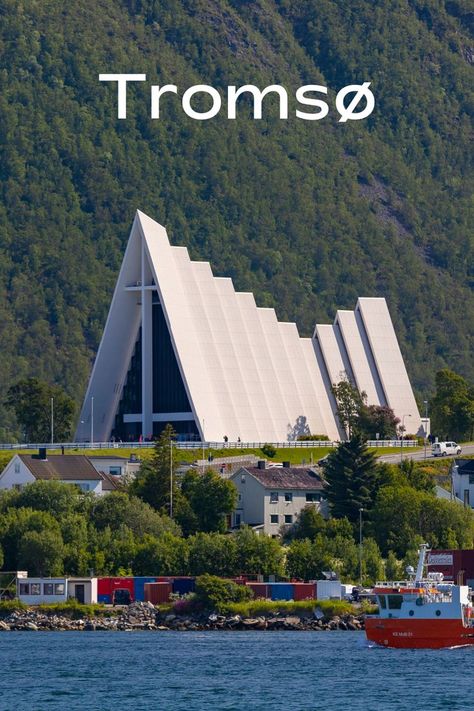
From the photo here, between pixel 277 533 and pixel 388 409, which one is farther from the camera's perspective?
pixel 388 409

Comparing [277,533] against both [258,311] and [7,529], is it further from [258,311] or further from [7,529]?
[258,311]

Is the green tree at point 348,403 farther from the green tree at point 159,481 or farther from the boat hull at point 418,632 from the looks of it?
the boat hull at point 418,632

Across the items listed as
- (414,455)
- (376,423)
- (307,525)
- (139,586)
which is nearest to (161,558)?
(139,586)

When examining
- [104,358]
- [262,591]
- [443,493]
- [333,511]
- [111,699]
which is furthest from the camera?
[104,358]

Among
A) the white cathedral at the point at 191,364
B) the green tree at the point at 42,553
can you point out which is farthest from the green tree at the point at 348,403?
the green tree at the point at 42,553

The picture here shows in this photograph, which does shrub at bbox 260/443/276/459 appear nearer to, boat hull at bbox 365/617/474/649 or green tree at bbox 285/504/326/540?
green tree at bbox 285/504/326/540

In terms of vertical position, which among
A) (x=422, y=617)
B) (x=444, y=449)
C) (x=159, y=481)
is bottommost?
(x=422, y=617)

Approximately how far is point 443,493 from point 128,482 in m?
14.4

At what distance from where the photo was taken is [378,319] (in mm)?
128375

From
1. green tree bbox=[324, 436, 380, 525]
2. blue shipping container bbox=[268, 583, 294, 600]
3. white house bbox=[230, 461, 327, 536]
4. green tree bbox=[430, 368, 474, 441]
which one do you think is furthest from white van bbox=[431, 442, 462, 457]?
blue shipping container bbox=[268, 583, 294, 600]

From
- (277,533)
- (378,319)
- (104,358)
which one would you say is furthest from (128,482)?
(378,319)

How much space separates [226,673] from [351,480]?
32.0 m

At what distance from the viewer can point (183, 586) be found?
83.6 meters

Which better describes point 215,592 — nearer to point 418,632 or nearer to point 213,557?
point 213,557
